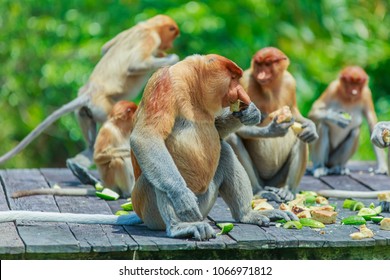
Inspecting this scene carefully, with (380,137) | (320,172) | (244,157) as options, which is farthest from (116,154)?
(320,172)

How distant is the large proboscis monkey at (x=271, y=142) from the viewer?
7938 mm

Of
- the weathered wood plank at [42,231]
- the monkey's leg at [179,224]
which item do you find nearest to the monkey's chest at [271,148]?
the weathered wood plank at [42,231]

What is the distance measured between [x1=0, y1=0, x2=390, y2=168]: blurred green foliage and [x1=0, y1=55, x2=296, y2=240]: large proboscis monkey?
19.5ft

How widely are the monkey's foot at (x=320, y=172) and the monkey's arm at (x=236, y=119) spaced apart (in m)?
3.01

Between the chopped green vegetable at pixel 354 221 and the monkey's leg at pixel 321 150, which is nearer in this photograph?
the chopped green vegetable at pixel 354 221

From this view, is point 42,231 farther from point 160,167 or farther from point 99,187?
point 99,187

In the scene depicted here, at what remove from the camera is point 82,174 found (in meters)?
8.50

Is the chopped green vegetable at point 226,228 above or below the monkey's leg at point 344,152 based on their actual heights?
above

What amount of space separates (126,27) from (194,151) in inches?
269

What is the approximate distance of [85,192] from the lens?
7875 mm

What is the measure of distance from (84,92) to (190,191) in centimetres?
368

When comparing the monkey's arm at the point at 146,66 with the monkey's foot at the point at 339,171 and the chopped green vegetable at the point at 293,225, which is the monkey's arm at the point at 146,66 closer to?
the monkey's foot at the point at 339,171

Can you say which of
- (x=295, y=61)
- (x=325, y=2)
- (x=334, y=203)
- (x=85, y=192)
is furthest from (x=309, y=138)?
(x=325, y=2)

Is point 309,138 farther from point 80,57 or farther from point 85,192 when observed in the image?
point 80,57
